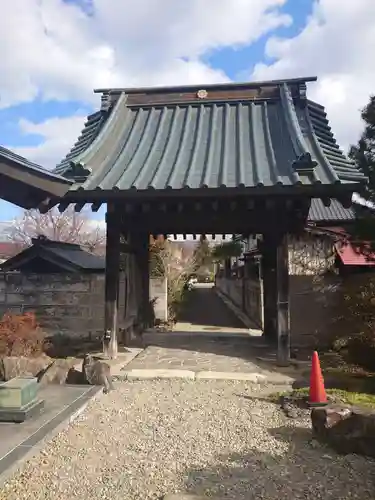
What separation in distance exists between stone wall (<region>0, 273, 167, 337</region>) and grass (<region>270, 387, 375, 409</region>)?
4861 millimetres

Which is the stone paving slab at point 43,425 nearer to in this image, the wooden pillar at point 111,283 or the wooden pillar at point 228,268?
the wooden pillar at point 111,283

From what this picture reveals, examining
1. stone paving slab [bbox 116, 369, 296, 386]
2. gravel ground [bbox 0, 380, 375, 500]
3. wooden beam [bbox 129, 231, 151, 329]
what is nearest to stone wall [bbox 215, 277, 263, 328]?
wooden beam [bbox 129, 231, 151, 329]

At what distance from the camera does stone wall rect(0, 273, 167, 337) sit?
10422mm

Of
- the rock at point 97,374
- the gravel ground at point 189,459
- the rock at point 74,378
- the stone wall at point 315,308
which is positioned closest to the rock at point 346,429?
the gravel ground at point 189,459

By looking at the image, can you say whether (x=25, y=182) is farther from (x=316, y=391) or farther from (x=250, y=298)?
(x=250, y=298)

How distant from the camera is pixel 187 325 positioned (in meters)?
18.0

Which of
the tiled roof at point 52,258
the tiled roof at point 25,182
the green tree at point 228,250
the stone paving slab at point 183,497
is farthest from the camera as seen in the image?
the green tree at point 228,250

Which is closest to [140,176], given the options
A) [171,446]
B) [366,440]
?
[171,446]

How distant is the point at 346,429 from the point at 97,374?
3710mm

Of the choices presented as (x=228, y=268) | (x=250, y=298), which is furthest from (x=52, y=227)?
(x=250, y=298)

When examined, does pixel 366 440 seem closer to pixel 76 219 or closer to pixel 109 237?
pixel 109 237

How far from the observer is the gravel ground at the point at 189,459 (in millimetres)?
3727

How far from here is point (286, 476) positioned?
158 inches

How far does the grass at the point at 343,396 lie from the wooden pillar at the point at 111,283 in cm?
357
